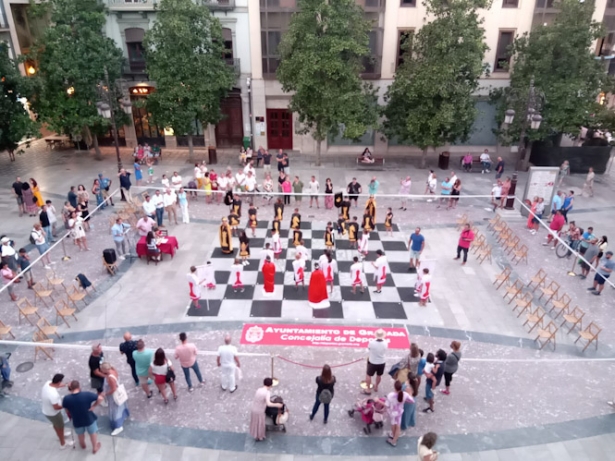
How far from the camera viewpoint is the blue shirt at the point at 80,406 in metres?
8.21

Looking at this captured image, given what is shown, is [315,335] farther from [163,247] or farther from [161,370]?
[163,247]

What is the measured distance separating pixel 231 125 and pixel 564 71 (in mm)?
18212

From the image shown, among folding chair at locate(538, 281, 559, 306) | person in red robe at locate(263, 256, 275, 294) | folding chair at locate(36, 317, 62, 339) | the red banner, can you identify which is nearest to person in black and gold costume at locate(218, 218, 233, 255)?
person in red robe at locate(263, 256, 275, 294)

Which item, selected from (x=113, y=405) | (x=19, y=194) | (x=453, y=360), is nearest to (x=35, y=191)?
(x=19, y=194)

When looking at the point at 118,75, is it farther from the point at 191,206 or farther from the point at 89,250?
the point at 89,250

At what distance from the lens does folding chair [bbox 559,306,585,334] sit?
39.7 ft

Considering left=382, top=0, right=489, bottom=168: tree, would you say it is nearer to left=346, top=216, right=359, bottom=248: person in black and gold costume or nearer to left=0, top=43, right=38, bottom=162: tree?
left=346, top=216, right=359, bottom=248: person in black and gold costume

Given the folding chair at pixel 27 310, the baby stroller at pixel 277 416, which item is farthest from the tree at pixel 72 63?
the baby stroller at pixel 277 416

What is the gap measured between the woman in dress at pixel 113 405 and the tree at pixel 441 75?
61.9 feet

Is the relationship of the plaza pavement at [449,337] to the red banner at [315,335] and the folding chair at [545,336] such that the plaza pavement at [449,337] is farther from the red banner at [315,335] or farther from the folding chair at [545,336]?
the red banner at [315,335]

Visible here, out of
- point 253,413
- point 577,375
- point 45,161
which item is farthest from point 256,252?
point 45,161

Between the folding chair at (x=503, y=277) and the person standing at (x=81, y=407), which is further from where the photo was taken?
the folding chair at (x=503, y=277)

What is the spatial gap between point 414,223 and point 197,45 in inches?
563

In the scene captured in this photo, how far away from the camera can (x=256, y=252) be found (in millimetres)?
16312
